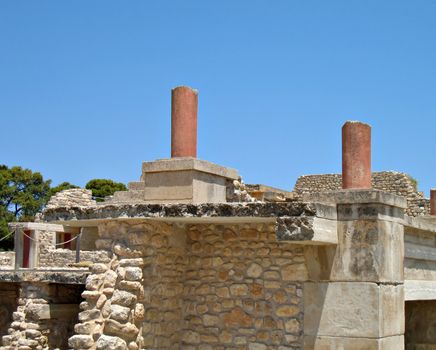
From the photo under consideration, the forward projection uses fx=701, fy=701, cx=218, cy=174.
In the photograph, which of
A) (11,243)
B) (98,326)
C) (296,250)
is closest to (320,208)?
(296,250)

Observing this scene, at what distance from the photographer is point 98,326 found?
8.05 metres

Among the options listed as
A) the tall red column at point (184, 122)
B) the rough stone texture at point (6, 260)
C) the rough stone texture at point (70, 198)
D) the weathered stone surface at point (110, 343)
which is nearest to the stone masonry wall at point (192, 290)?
the weathered stone surface at point (110, 343)

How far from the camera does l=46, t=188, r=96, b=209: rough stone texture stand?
1091 inches

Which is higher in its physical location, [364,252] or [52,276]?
[364,252]

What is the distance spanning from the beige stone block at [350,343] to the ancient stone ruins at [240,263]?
0.01m

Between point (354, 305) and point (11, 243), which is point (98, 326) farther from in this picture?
point (11, 243)

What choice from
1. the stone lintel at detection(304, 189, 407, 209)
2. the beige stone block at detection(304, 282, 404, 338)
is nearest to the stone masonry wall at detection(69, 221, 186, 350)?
the beige stone block at detection(304, 282, 404, 338)

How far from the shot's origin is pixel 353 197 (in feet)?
26.9

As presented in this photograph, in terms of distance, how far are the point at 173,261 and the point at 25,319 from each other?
383 cm

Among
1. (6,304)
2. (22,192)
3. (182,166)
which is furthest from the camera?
(22,192)

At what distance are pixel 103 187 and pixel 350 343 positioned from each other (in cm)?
4195

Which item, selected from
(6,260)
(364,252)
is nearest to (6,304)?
(364,252)

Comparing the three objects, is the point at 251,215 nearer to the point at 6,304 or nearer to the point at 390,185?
the point at 6,304

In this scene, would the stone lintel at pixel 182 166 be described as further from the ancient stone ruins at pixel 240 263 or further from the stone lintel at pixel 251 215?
the stone lintel at pixel 251 215
